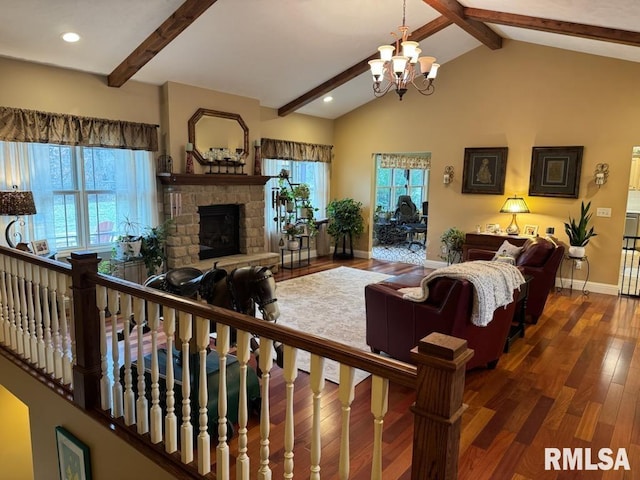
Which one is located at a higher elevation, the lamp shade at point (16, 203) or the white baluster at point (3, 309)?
the lamp shade at point (16, 203)

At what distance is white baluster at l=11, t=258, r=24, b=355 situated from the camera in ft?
9.89

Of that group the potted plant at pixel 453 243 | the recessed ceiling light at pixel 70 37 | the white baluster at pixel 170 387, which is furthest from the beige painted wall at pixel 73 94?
the potted plant at pixel 453 243

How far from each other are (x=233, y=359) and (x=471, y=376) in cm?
192

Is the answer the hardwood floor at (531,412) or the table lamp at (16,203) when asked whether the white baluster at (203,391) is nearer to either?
the hardwood floor at (531,412)

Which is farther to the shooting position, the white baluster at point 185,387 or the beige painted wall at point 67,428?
the beige painted wall at point 67,428

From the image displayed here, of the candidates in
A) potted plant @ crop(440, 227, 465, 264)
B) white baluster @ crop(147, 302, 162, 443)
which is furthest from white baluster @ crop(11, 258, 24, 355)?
potted plant @ crop(440, 227, 465, 264)

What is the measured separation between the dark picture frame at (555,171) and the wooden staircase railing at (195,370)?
5549 mm

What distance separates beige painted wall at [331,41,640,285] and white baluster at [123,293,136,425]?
241 inches

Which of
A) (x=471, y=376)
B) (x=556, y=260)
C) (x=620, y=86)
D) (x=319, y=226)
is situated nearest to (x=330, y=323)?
(x=471, y=376)

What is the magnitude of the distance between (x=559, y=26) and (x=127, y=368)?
5.21 metres

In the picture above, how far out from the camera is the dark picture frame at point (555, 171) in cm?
606

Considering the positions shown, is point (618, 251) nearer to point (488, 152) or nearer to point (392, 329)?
point (488, 152)

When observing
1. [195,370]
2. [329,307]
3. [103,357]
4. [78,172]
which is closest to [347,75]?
[329,307]

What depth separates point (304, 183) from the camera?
8.23 m
